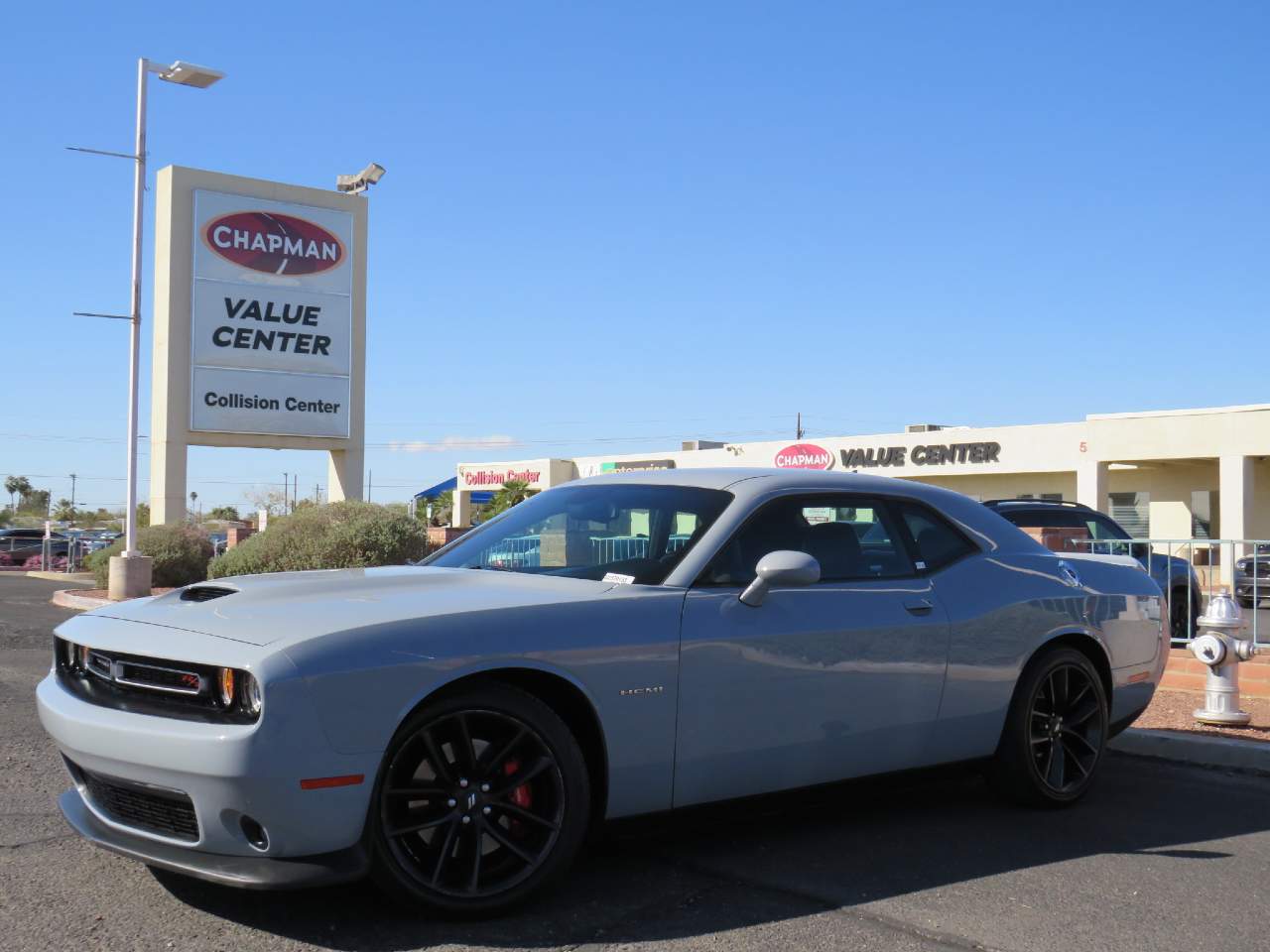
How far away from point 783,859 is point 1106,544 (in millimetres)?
7396

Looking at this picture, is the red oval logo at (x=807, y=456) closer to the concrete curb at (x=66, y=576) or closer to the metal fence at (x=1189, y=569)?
the concrete curb at (x=66, y=576)

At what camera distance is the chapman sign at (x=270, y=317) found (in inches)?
1097

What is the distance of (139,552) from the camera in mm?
23484

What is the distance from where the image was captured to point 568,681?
4.62 metres

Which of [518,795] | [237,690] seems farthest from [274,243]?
[237,690]

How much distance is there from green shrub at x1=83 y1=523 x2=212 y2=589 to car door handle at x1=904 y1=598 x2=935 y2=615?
20.7 metres

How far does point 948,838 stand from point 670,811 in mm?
1489

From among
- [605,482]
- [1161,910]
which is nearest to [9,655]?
[605,482]

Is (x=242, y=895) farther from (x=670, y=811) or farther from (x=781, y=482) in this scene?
(x=781, y=482)

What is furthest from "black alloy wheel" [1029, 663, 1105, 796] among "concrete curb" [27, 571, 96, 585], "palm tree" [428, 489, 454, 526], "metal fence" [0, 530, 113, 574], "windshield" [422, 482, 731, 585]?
"palm tree" [428, 489, 454, 526]

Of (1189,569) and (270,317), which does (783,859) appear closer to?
(1189,569)

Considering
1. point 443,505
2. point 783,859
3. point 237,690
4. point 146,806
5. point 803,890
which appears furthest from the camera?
point 443,505

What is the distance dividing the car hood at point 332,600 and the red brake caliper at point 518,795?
0.54 metres

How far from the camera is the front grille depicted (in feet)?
13.5
